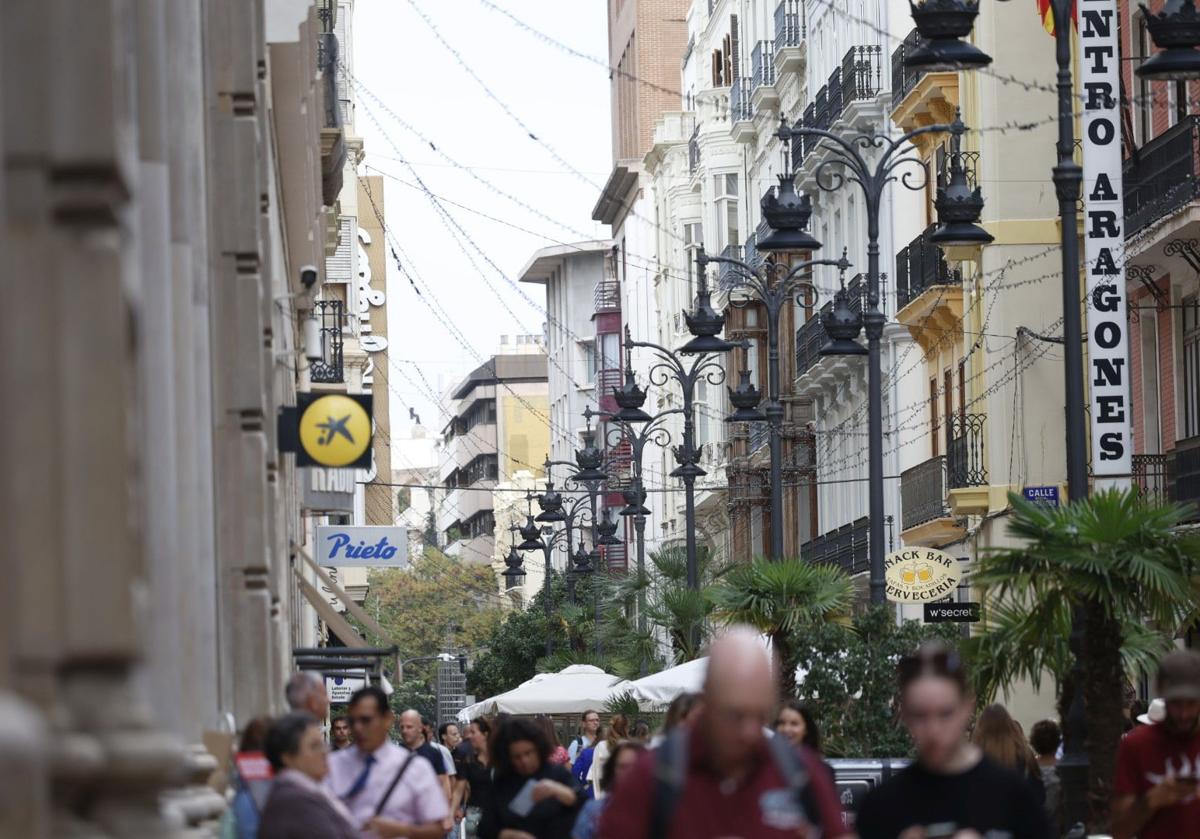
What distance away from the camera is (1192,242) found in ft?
107

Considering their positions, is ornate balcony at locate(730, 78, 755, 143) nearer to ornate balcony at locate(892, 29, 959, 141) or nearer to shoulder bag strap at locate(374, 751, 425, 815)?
ornate balcony at locate(892, 29, 959, 141)

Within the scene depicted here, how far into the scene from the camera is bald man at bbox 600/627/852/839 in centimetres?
576

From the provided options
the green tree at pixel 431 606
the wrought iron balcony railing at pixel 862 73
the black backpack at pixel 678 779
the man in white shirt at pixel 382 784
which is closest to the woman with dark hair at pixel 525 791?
the man in white shirt at pixel 382 784

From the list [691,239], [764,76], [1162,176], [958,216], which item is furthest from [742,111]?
[958,216]

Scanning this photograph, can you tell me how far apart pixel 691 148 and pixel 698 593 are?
42.1 metres

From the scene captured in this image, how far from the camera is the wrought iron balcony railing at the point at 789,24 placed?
208 feet

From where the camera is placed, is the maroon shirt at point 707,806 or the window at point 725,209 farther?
the window at point 725,209

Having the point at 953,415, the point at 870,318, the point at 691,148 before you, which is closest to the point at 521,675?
the point at 691,148

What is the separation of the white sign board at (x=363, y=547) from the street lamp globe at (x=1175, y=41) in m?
13.2

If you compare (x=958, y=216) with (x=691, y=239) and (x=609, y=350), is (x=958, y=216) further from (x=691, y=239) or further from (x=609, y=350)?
(x=609, y=350)

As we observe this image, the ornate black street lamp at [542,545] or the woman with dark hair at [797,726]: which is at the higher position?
the woman with dark hair at [797,726]

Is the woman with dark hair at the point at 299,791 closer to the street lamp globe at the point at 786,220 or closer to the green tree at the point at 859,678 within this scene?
the green tree at the point at 859,678

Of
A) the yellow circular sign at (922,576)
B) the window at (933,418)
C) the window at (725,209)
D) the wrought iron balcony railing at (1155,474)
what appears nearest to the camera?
the yellow circular sign at (922,576)

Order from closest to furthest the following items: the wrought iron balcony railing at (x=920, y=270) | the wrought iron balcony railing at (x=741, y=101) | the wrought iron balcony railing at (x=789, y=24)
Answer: the wrought iron balcony railing at (x=920, y=270) → the wrought iron balcony railing at (x=789, y=24) → the wrought iron balcony railing at (x=741, y=101)
